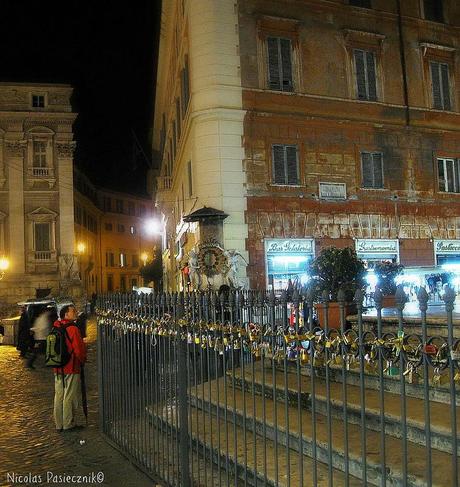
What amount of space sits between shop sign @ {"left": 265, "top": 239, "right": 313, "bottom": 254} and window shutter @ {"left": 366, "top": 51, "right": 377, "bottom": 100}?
627 cm

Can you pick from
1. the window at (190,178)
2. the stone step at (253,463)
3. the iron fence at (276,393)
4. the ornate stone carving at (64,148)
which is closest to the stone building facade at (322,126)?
the window at (190,178)

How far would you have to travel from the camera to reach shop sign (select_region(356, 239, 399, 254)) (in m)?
20.7

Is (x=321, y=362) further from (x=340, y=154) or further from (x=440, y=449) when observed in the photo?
(x=340, y=154)

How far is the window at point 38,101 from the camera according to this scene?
39.7 metres

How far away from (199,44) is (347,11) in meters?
6.10

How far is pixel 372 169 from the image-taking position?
21.2 metres

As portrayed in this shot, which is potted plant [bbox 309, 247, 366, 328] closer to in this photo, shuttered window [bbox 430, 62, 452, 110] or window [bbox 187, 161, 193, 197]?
window [bbox 187, 161, 193, 197]

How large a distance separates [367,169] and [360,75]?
139 inches

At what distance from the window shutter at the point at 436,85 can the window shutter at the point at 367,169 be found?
400cm

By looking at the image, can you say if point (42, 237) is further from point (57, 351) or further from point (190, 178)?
point (57, 351)

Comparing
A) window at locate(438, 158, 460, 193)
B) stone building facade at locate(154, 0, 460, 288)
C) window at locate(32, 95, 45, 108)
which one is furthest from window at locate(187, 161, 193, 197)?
window at locate(32, 95, 45, 108)

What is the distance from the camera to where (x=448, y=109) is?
22.8 meters

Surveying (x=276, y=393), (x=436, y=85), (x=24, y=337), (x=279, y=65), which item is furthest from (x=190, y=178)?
(x=276, y=393)

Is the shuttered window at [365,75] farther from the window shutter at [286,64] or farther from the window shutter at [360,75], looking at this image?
the window shutter at [286,64]
